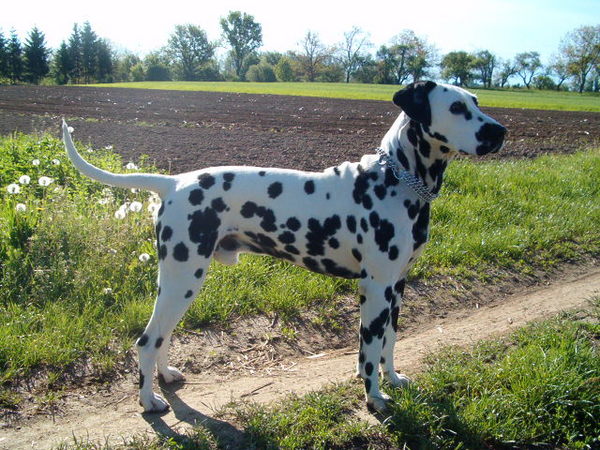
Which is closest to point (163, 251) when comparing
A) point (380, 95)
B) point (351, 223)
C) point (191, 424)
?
point (191, 424)

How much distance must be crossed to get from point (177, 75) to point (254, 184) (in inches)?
3446

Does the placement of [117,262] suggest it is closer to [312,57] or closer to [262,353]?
[262,353]

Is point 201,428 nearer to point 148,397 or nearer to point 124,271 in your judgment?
point 148,397

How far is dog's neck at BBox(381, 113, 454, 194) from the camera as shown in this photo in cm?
362

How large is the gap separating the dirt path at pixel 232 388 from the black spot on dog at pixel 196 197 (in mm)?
1511

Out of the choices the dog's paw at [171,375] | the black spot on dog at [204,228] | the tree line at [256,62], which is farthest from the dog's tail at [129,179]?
the tree line at [256,62]

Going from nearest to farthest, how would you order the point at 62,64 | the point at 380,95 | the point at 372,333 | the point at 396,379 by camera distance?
the point at 372,333 → the point at 396,379 → the point at 380,95 → the point at 62,64

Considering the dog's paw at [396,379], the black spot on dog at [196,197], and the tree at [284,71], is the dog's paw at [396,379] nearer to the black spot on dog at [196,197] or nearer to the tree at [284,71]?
the black spot on dog at [196,197]

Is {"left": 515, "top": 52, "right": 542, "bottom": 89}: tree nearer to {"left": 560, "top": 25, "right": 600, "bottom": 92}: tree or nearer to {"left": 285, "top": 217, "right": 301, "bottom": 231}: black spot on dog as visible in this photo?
{"left": 560, "top": 25, "right": 600, "bottom": 92}: tree

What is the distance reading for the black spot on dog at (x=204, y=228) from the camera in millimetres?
3498

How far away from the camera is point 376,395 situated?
3.65m

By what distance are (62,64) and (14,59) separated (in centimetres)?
688

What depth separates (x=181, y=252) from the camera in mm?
3504

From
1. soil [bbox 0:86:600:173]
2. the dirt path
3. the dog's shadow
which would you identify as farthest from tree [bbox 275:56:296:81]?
the dog's shadow
